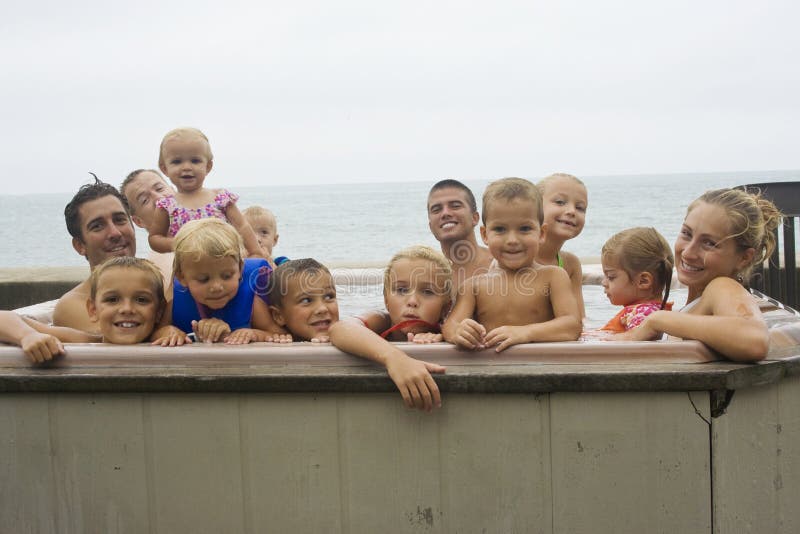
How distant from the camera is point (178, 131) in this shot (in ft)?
11.1

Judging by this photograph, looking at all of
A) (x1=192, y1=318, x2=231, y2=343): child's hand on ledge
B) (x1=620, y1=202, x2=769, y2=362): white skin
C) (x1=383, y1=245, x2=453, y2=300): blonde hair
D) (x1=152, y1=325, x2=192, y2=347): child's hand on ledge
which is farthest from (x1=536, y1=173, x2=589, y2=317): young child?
(x1=152, y1=325, x2=192, y2=347): child's hand on ledge

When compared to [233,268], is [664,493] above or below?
below

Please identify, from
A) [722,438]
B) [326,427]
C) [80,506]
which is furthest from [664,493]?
[80,506]

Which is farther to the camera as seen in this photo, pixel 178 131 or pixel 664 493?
pixel 178 131

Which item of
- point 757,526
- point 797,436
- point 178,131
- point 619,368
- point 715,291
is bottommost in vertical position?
point 757,526

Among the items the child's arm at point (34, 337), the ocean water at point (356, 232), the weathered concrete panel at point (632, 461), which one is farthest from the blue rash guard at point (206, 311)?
the ocean water at point (356, 232)

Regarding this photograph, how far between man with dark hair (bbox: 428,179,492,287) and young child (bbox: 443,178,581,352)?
81cm

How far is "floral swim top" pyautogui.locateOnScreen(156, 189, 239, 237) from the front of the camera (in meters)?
3.35

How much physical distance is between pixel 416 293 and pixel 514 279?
0.30 metres

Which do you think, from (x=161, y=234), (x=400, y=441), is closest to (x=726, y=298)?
(x=400, y=441)

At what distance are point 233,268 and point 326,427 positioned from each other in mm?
622

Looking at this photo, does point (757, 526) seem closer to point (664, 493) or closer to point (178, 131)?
point (664, 493)

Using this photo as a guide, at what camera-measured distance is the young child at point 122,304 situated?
2275 mm

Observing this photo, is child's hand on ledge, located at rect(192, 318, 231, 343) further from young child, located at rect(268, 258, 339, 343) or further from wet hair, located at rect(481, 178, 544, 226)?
wet hair, located at rect(481, 178, 544, 226)
